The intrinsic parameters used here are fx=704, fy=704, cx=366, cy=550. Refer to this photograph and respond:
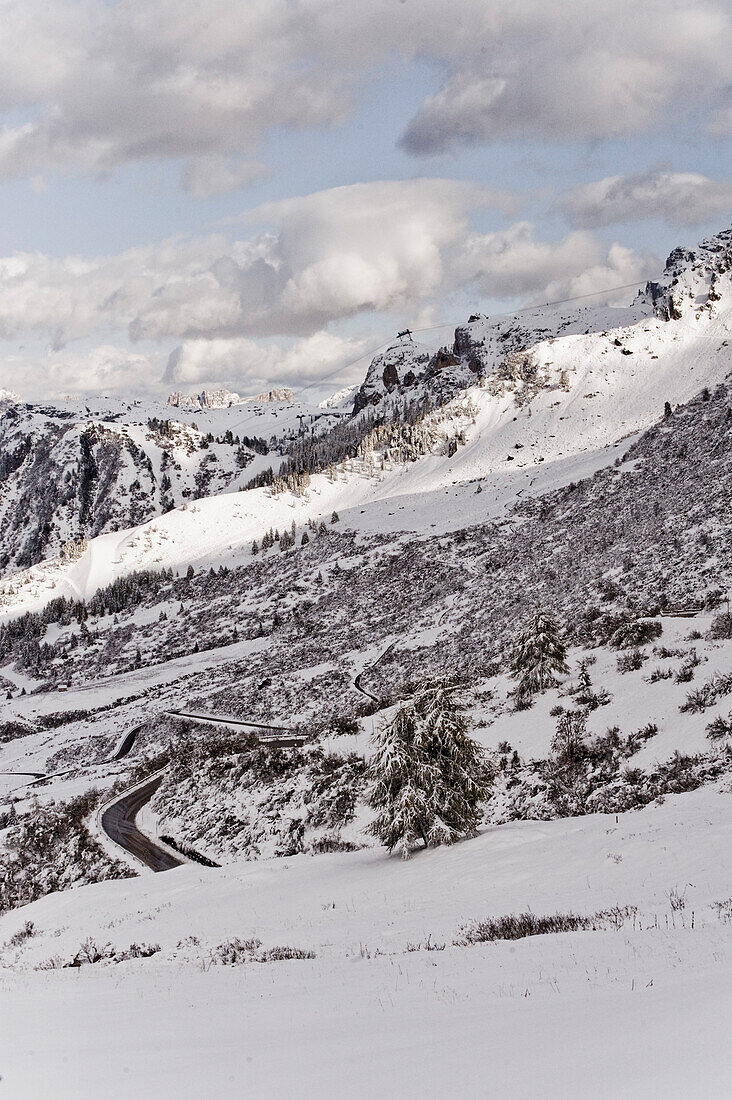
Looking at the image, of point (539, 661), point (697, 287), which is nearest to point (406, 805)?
point (539, 661)

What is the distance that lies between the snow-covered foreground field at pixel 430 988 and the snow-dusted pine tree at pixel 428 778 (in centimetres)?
85

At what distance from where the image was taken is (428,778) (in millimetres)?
17562

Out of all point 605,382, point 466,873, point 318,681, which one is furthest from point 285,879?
point 605,382

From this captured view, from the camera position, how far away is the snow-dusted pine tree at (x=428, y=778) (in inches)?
682

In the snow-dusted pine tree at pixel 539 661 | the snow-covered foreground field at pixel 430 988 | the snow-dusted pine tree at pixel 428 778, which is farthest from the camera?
the snow-dusted pine tree at pixel 539 661

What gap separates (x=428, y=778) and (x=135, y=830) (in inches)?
725

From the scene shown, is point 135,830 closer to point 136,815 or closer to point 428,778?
point 136,815

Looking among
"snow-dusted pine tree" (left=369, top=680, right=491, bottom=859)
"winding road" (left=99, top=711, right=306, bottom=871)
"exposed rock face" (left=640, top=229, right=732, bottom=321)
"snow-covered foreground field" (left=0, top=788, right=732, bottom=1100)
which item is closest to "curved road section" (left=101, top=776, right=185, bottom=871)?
"winding road" (left=99, top=711, right=306, bottom=871)

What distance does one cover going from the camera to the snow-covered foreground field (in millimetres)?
4332

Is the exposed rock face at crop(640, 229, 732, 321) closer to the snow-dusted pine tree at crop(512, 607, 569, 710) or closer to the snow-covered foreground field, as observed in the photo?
the snow-dusted pine tree at crop(512, 607, 569, 710)

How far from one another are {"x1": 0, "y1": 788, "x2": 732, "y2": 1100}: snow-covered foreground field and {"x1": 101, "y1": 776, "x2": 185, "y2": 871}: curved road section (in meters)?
10.3

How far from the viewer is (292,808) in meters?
25.9

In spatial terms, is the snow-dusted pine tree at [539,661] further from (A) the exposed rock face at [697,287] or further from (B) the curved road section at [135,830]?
(A) the exposed rock face at [697,287]

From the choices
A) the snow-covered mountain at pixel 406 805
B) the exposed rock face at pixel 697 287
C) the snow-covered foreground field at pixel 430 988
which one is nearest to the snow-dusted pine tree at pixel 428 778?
the snow-covered mountain at pixel 406 805
